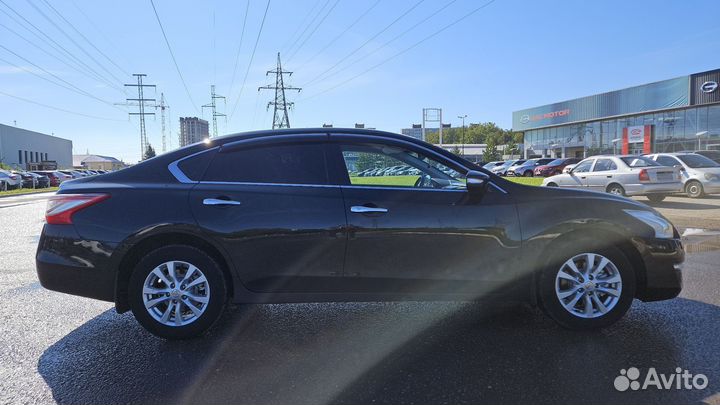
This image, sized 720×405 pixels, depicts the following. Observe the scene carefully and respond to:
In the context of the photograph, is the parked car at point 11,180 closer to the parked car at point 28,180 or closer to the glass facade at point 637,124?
the parked car at point 28,180

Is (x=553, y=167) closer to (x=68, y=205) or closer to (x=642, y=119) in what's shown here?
(x=642, y=119)

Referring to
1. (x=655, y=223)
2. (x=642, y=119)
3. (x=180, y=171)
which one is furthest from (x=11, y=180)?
(x=642, y=119)

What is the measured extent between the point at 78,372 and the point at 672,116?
46959 millimetres

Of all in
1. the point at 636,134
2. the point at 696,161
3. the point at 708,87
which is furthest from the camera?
the point at 636,134

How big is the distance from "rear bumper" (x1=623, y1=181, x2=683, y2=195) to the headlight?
11148 millimetres

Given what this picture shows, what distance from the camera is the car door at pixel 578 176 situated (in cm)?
1488

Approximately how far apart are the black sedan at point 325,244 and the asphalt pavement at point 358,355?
31 centimetres

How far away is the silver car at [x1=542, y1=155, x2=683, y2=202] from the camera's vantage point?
13711 millimetres

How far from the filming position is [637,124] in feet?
141

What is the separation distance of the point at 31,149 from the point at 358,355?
104m

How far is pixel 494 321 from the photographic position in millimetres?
4152

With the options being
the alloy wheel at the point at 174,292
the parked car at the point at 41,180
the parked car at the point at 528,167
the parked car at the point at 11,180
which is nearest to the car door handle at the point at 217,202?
the alloy wheel at the point at 174,292

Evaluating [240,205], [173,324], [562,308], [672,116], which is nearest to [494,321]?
[562,308]

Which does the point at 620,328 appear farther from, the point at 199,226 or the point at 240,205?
the point at 199,226
